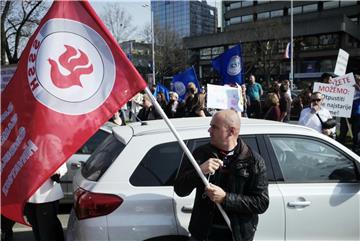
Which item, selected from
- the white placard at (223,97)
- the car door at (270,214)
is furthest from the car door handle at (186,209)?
the white placard at (223,97)

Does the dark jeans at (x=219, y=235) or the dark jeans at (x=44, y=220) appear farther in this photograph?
the dark jeans at (x=44, y=220)

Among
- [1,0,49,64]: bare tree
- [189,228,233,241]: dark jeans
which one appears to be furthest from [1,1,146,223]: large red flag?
[1,0,49,64]: bare tree

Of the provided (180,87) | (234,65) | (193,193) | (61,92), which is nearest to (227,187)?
(193,193)

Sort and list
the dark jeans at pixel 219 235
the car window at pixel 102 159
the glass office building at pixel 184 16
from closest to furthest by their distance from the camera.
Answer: the dark jeans at pixel 219 235, the car window at pixel 102 159, the glass office building at pixel 184 16

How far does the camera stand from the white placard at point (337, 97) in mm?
8836

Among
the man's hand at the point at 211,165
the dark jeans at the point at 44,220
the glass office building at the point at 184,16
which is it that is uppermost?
the glass office building at the point at 184,16

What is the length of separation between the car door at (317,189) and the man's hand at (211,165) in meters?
1.05

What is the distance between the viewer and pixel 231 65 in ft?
36.4

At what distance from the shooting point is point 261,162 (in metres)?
3.12

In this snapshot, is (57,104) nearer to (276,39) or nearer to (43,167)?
(43,167)

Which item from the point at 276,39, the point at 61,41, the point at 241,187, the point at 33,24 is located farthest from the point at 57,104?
the point at 276,39

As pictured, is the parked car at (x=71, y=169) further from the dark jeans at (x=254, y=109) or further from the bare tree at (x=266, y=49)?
the bare tree at (x=266, y=49)

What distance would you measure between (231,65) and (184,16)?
52800 millimetres

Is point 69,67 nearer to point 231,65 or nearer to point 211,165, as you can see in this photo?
point 211,165
